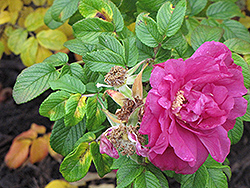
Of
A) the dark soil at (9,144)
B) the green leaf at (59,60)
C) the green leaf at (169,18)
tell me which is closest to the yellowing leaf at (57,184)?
the dark soil at (9,144)

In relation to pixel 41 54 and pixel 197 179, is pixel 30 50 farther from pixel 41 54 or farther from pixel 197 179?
pixel 197 179

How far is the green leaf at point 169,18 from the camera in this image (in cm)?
72

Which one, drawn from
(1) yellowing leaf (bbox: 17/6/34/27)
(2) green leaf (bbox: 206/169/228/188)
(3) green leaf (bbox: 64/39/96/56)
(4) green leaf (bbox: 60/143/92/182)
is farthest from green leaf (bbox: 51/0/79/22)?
(2) green leaf (bbox: 206/169/228/188)

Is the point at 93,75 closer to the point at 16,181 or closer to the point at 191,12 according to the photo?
the point at 191,12

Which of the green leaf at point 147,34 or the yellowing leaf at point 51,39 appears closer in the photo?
the green leaf at point 147,34

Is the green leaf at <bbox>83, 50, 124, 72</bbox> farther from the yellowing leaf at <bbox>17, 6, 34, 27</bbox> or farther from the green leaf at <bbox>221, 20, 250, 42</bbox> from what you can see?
the yellowing leaf at <bbox>17, 6, 34, 27</bbox>

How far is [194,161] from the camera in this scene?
20.2 inches

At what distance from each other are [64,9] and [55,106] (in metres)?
0.38

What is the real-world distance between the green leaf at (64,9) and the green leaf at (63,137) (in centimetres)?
37

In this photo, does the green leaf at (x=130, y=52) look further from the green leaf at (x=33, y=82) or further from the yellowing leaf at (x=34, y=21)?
the yellowing leaf at (x=34, y=21)

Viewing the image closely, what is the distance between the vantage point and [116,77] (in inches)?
23.8

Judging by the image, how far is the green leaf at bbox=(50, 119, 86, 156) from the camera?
77 centimetres

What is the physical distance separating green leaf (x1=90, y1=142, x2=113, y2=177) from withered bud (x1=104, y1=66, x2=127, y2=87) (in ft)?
0.63

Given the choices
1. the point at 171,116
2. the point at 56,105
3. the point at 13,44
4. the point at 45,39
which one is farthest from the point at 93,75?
the point at 13,44
